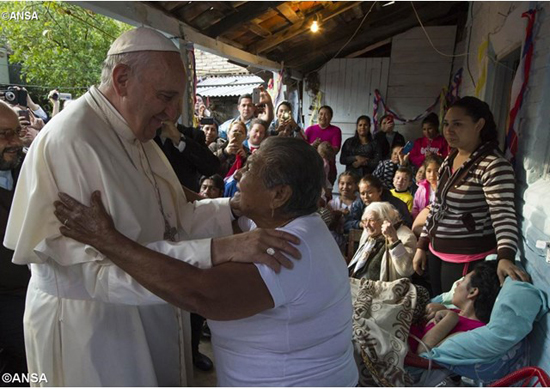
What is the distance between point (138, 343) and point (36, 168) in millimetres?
695

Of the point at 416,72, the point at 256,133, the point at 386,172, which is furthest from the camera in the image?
the point at 416,72

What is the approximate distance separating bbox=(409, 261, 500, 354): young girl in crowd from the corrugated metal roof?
34.5 feet

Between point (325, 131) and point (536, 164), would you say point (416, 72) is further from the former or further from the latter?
point (536, 164)

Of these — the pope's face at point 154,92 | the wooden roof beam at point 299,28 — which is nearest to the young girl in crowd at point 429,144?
the wooden roof beam at point 299,28

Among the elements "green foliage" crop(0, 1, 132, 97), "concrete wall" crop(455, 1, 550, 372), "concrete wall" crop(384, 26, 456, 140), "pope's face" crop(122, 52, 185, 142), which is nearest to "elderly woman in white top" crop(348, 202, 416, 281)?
"concrete wall" crop(455, 1, 550, 372)

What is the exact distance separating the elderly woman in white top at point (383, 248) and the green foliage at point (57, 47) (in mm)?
11274

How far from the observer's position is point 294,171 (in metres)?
1.24

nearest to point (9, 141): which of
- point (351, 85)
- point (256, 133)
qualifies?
point (256, 133)

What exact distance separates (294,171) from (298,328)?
501mm

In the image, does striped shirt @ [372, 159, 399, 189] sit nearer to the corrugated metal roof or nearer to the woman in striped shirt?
the woman in striped shirt

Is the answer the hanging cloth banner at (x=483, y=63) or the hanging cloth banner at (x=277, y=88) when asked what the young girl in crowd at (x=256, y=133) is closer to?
the hanging cloth banner at (x=483, y=63)

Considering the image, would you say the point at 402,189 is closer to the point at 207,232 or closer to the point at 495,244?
the point at 495,244

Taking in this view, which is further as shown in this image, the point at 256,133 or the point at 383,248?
the point at 256,133

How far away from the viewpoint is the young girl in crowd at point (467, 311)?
221 centimetres
